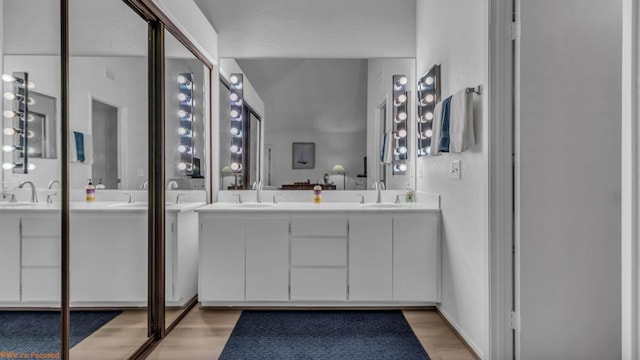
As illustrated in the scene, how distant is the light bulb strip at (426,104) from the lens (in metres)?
2.79

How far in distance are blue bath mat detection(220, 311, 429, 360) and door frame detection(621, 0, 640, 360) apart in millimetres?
1217

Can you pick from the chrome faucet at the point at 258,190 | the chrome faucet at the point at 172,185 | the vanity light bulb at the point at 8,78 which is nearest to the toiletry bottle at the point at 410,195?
the chrome faucet at the point at 258,190

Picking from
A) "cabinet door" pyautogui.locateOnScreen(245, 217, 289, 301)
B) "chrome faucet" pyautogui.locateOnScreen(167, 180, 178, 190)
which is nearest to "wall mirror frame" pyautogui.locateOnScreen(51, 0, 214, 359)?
"chrome faucet" pyautogui.locateOnScreen(167, 180, 178, 190)

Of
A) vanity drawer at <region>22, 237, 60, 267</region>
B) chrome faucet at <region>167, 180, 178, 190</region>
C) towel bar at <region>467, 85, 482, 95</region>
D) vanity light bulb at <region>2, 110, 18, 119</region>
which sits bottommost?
vanity drawer at <region>22, 237, 60, 267</region>

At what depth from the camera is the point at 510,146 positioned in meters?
1.89

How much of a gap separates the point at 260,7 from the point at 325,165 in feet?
5.08

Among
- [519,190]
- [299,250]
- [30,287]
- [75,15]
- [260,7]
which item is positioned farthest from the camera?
[260,7]

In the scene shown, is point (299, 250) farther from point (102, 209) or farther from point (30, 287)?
point (30, 287)

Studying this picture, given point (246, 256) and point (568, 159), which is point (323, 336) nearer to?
point (246, 256)

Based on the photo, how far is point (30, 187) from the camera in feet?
4.43

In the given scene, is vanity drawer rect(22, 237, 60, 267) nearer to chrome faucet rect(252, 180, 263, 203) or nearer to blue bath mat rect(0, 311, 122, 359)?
blue bath mat rect(0, 311, 122, 359)

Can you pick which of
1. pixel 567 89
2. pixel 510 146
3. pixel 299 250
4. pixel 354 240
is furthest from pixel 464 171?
pixel 299 250

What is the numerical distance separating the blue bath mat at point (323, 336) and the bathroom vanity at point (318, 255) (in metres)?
0.12

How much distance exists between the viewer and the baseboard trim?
2092mm
